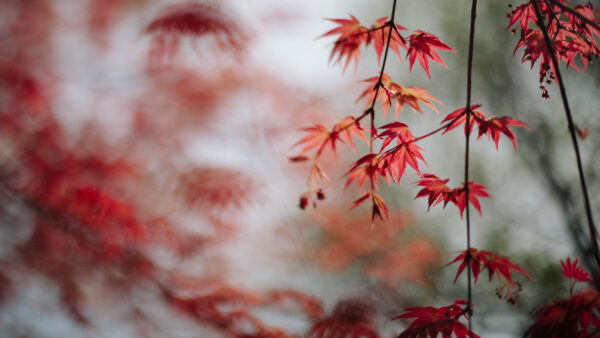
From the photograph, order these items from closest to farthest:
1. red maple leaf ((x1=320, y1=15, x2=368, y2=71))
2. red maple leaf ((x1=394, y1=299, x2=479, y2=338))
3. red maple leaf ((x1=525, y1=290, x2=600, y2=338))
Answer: red maple leaf ((x1=525, y1=290, x2=600, y2=338)) → red maple leaf ((x1=394, y1=299, x2=479, y2=338)) → red maple leaf ((x1=320, y1=15, x2=368, y2=71))

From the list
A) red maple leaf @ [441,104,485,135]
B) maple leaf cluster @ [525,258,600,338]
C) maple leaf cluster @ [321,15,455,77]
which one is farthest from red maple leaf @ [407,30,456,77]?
maple leaf cluster @ [525,258,600,338]

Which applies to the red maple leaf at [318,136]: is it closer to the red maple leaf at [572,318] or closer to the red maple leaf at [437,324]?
the red maple leaf at [437,324]

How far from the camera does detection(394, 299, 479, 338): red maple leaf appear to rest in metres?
0.66

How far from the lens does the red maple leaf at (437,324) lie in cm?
66

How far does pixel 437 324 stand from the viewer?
2.18ft

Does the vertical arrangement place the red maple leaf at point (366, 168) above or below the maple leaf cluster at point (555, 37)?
below

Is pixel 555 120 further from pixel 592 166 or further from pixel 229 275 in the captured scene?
pixel 229 275

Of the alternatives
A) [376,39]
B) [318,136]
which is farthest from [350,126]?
[376,39]

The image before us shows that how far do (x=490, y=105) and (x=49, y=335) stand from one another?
3.56 m

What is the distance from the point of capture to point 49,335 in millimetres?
2512

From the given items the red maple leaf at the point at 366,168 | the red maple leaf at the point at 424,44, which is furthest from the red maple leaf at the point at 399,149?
the red maple leaf at the point at 424,44

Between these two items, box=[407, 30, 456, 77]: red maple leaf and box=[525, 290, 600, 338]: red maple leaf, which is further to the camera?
box=[407, 30, 456, 77]: red maple leaf

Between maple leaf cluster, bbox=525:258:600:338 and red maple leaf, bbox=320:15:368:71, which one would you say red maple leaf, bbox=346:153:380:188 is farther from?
maple leaf cluster, bbox=525:258:600:338

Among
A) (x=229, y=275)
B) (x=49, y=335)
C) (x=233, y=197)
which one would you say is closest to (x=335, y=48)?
(x=233, y=197)
